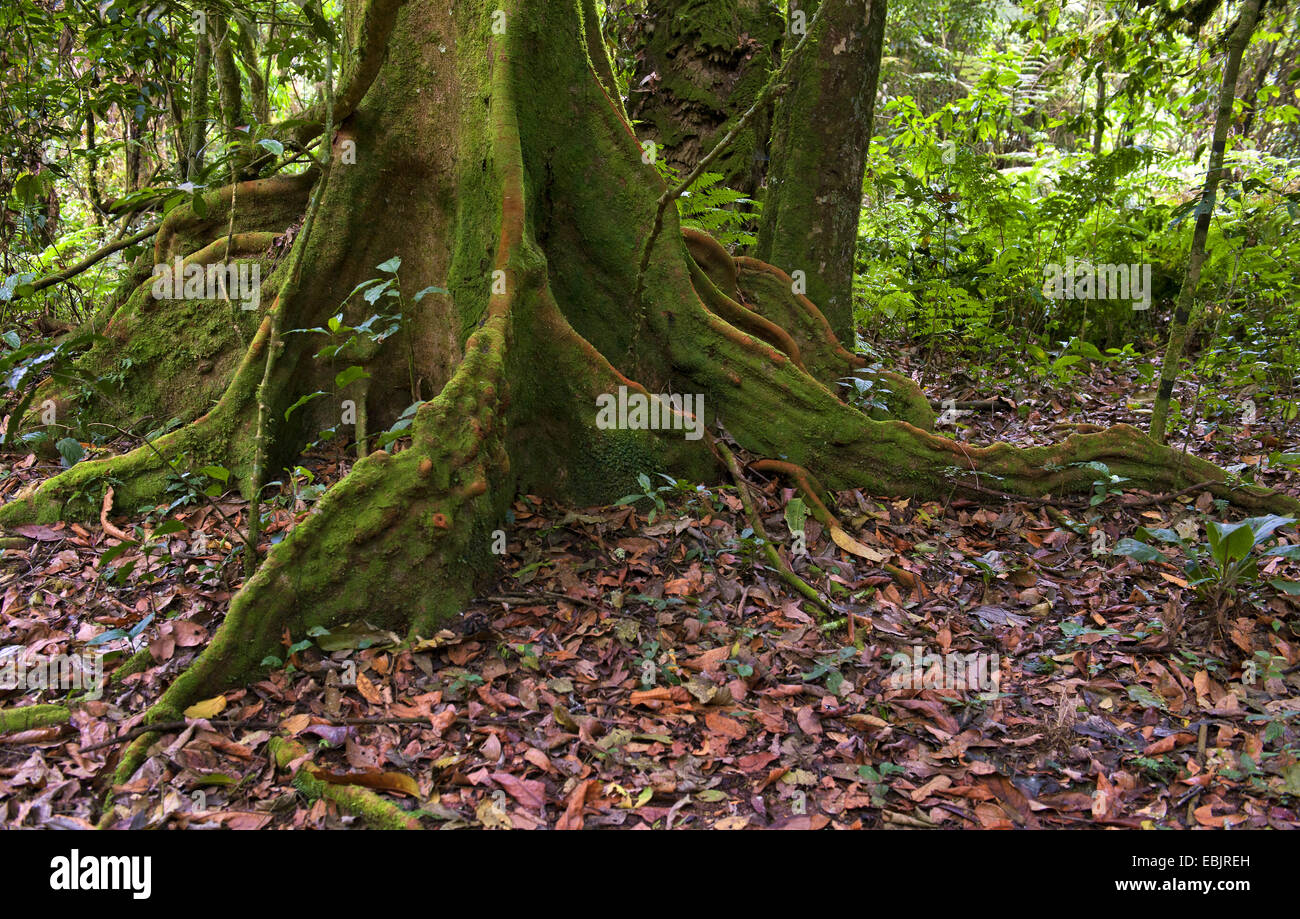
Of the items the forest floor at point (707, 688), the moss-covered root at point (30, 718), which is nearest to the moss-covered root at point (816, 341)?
the forest floor at point (707, 688)

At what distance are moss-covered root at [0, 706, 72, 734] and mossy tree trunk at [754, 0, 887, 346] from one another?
494 centimetres

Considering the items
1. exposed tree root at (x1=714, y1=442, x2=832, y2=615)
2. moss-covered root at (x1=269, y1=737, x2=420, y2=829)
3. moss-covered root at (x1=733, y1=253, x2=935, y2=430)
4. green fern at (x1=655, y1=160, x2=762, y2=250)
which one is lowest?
moss-covered root at (x1=269, y1=737, x2=420, y2=829)

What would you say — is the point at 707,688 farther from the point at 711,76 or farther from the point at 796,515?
the point at 711,76

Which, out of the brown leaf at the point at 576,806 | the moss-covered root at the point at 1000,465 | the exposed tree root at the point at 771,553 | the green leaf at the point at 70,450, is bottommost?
the brown leaf at the point at 576,806

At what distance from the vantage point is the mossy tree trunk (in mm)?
5602

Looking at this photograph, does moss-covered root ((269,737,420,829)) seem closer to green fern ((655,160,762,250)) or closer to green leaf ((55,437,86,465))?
green leaf ((55,437,86,465))

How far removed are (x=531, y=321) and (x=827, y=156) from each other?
9.01ft

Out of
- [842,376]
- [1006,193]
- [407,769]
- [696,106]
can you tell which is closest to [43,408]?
[407,769]

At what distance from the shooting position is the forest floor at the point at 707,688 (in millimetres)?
2830

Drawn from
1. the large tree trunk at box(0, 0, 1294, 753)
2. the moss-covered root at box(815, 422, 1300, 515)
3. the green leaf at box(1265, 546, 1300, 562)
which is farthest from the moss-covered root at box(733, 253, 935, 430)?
the green leaf at box(1265, 546, 1300, 562)

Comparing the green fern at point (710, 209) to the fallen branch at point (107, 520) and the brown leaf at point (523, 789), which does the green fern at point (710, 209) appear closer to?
the fallen branch at point (107, 520)

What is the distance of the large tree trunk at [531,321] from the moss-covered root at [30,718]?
1480 millimetres
